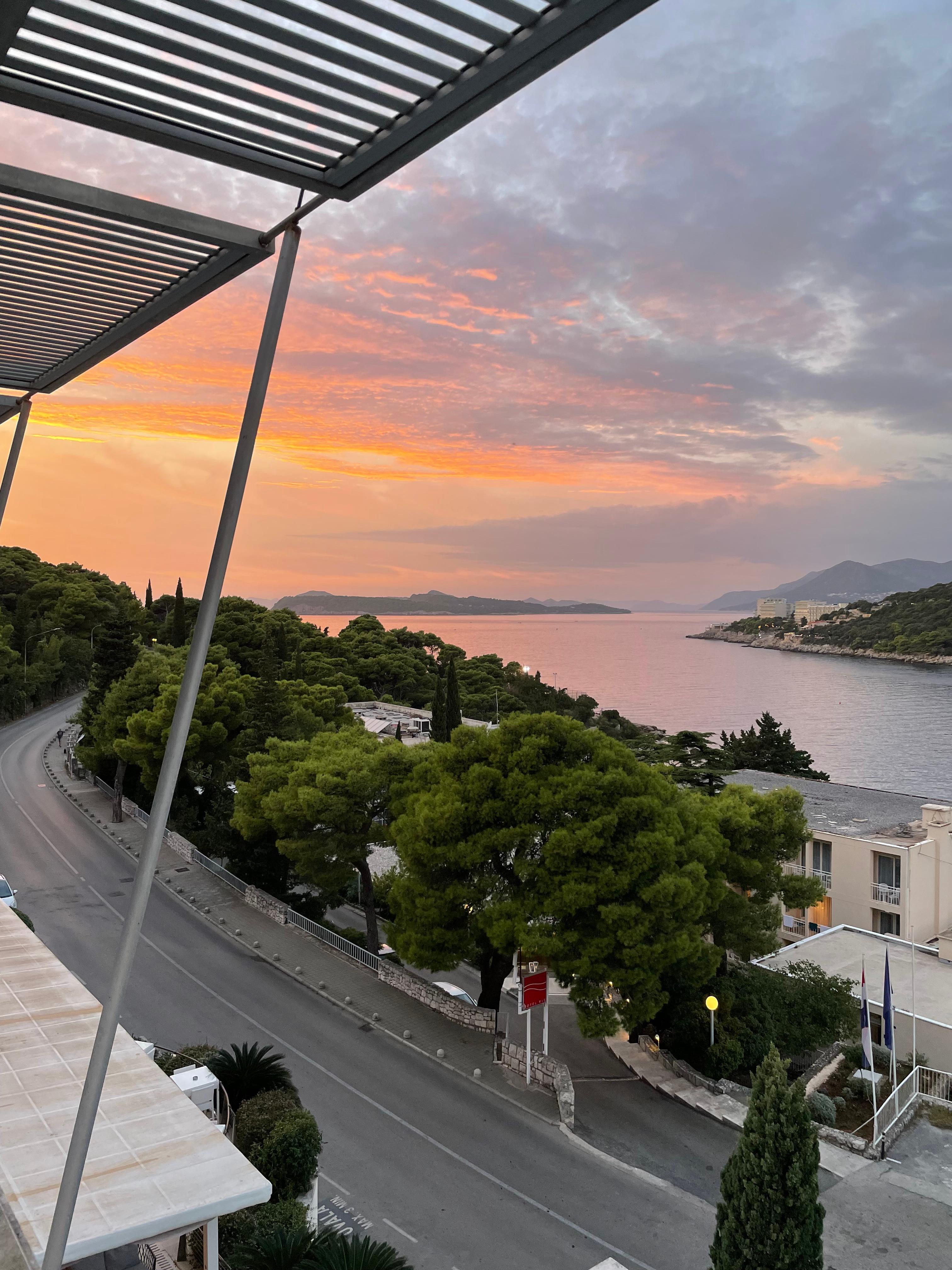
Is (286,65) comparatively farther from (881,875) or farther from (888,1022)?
(881,875)

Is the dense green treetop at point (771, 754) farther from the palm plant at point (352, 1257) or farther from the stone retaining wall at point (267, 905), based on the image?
the palm plant at point (352, 1257)

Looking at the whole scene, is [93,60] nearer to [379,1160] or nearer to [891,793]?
[379,1160]

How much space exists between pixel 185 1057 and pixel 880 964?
18040 millimetres

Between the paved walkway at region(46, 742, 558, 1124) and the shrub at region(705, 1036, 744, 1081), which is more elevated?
the paved walkway at region(46, 742, 558, 1124)

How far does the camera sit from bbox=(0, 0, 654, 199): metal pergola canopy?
2.99 meters

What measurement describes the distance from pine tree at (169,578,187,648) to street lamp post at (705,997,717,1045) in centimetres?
4303

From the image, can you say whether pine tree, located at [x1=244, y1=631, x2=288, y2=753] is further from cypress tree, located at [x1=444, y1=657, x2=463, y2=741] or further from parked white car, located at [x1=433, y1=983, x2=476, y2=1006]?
parked white car, located at [x1=433, y1=983, x2=476, y2=1006]

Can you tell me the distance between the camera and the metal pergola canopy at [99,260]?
161 inches

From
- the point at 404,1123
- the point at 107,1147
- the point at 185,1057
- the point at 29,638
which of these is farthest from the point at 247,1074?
the point at 29,638

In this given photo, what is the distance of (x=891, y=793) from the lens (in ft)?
117

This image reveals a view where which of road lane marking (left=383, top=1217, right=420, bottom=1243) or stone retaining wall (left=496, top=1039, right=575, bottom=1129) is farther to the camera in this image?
stone retaining wall (left=496, top=1039, right=575, bottom=1129)

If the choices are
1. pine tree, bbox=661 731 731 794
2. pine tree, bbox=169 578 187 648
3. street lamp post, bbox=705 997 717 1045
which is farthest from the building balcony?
pine tree, bbox=169 578 187 648

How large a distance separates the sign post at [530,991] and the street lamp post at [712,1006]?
3442 mm

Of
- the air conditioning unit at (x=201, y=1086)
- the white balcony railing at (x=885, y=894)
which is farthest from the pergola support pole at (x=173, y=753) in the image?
the white balcony railing at (x=885, y=894)
